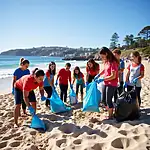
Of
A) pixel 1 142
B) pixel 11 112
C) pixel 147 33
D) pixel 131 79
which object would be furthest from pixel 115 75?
pixel 147 33

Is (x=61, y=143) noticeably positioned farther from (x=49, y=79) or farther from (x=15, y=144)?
(x=49, y=79)

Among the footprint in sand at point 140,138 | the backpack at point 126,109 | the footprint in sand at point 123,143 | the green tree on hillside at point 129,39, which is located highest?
the green tree on hillside at point 129,39

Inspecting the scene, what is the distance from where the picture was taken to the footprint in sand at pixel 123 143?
278cm

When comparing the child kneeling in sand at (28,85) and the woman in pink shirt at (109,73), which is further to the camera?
the woman in pink shirt at (109,73)

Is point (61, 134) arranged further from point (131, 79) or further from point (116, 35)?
point (116, 35)

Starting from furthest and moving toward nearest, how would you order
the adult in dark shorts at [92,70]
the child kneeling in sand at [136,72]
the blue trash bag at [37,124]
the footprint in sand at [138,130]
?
the adult in dark shorts at [92,70], the child kneeling in sand at [136,72], the blue trash bag at [37,124], the footprint in sand at [138,130]

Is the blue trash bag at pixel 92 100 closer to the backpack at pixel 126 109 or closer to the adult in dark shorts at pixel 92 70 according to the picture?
the backpack at pixel 126 109

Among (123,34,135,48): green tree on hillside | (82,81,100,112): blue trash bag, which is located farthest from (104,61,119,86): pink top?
(123,34,135,48): green tree on hillside

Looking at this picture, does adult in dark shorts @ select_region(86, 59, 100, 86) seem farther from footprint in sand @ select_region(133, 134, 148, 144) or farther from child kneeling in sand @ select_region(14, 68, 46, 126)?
footprint in sand @ select_region(133, 134, 148, 144)

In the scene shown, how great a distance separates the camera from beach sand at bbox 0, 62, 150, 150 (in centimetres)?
289

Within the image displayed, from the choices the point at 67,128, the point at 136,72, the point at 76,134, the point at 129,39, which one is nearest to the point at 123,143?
the point at 76,134

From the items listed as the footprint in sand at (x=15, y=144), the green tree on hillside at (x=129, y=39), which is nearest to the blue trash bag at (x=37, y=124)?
the footprint in sand at (x=15, y=144)

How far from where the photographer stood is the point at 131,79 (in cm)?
448

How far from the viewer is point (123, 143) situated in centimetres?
288
